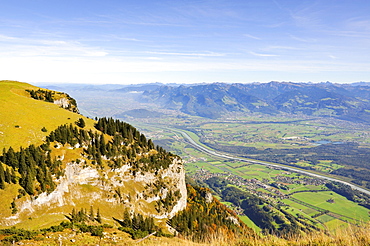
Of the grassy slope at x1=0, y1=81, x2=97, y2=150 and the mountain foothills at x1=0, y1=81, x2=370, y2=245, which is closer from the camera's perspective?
the mountain foothills at x1=0, y1=81, x2=370, y2=245

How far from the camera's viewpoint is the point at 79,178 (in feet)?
177

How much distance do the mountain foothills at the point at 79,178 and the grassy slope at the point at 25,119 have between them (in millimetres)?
185

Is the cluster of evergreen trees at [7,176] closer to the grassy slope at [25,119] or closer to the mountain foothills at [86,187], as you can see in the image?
the mountain foothills at [86,187]

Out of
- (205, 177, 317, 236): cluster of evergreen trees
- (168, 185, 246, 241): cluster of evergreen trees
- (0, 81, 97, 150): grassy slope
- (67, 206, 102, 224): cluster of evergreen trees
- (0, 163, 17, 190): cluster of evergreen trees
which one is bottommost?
(205, 177, 317, 236): cluster of evergreen trees

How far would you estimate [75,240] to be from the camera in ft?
98.7

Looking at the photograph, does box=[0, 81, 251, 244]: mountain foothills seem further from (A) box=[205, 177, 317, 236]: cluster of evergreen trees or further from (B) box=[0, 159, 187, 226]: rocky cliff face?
(A) box=[205, 177, 317, 236]: cluster of evergreen trees

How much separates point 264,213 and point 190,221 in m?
115

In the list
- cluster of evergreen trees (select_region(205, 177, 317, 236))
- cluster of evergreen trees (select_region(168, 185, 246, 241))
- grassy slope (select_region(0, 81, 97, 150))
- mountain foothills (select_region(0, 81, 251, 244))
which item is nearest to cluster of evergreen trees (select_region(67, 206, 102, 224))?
mountain foothills (select_region(0, 81, 251, 244))

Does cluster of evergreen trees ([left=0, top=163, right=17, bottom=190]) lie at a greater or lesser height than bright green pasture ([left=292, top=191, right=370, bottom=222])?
greater

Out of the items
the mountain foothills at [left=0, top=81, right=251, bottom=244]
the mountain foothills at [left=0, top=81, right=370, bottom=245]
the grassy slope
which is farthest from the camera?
the grassy slope

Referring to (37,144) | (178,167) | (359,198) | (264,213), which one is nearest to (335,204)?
(359,198)

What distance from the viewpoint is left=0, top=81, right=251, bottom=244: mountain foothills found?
1619 inches

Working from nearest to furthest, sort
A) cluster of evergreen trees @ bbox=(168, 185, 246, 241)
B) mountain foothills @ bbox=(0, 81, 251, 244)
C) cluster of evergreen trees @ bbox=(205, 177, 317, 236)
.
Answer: mountain foothills @ bbox=(0, 81, 251, 244) → cluster of evergreen trees @ bbox=(168, 185, 246, 241) → cluster of evergreen trees @ bbox=(205, 177, 317, 236)

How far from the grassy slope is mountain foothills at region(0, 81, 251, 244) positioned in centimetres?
19
